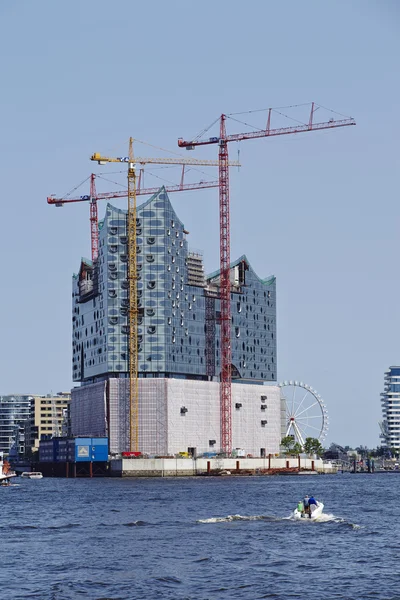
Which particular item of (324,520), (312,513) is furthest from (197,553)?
(324,520)

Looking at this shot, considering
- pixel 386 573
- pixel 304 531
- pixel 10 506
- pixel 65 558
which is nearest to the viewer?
pixel 386 573

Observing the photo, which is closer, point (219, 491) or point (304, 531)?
point (304, 531)

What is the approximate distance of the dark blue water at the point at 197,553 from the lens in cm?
7375

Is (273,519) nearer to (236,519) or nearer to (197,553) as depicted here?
(236,519)

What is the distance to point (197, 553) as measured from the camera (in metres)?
89.6

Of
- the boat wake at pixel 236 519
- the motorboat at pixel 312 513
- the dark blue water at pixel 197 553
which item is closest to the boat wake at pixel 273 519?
the boat wake at pixel 236 519

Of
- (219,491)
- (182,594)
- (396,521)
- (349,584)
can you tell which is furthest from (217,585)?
(219,491)

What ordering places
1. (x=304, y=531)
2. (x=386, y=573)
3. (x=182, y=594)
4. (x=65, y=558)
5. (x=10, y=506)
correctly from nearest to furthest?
1. (x=182, y=594)
2. (x=386, y=573)
3. (x=65, y=558)
4. (x=304, y=531)
5. (x=10, y=506)

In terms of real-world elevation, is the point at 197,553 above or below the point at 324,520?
below

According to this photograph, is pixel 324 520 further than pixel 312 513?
Yes

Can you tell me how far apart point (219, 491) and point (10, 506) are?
4559 centimetres

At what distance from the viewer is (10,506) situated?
506 feet

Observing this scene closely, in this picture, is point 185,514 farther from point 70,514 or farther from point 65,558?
point 65,558

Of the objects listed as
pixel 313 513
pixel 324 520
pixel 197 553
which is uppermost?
pixel 313 513
